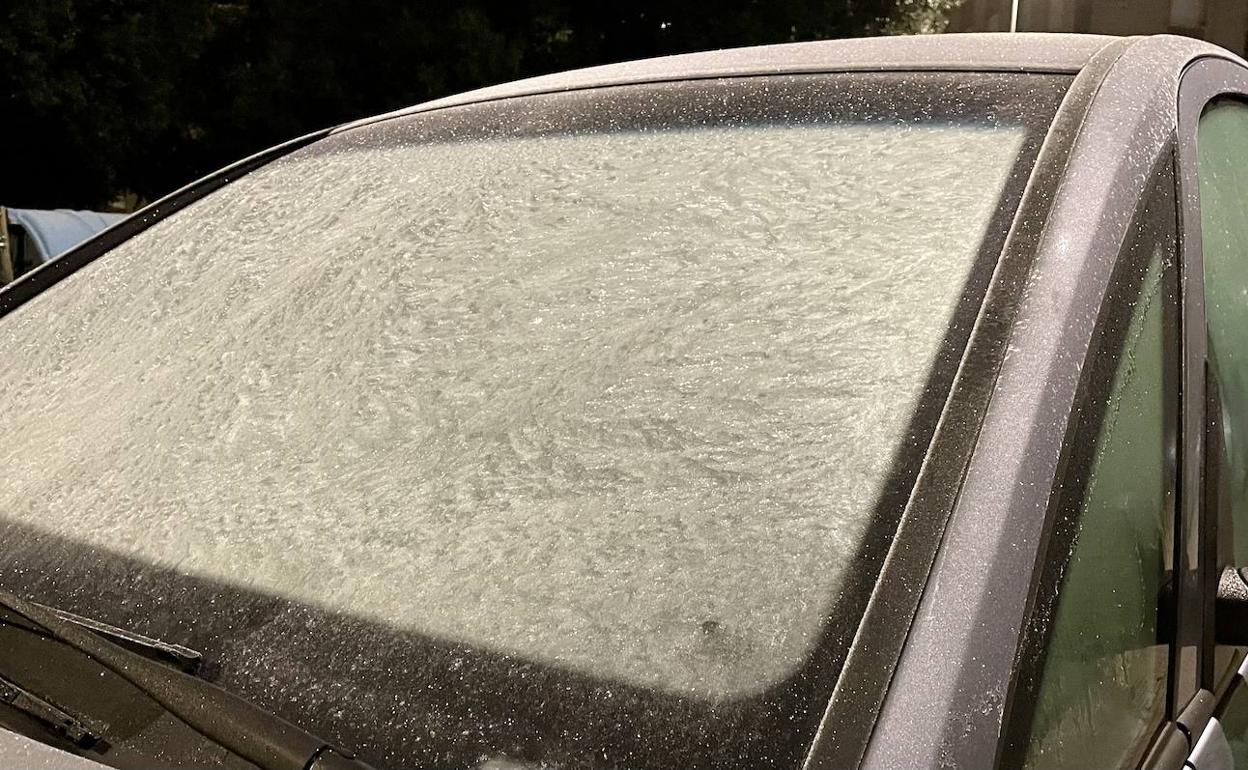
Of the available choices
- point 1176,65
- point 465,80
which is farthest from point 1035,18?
point 1176,65

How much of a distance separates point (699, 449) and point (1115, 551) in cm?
36

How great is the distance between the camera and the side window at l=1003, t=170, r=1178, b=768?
36.9 inches

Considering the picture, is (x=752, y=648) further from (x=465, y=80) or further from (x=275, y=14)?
(x=275, y=14)

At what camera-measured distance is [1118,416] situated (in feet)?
3.57

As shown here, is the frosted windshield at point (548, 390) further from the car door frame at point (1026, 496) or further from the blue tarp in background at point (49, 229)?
the blue tarp in background at point (49, 229)

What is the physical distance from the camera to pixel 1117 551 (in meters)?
1.08

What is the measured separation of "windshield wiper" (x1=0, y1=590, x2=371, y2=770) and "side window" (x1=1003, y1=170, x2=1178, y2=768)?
19.2 inches

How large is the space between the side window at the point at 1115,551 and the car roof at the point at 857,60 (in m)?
0.26

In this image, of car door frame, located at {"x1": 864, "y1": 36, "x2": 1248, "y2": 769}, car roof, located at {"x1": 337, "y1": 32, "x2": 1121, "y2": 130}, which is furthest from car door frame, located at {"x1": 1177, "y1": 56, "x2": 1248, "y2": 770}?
car roof, located at {"x1": 337, "y1": 32, "x2": 1121, "y2": 130}

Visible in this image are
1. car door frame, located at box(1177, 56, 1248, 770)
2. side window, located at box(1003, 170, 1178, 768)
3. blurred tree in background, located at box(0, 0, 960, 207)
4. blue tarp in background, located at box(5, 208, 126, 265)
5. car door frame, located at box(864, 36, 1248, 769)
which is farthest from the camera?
blurred tree in background, located at box(0, 0, 960, 207)

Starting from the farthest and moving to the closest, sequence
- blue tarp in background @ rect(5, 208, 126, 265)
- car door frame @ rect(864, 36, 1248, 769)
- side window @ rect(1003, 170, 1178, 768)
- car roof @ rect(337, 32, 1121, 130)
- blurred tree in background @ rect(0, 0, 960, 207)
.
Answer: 1. blurred tree in background @ rect(0, 0, 960, 207)
2. blue tarp in background @ rect(5, 208, 126, 265)
3. car roof @ rect(337, 32, 1121, 130)
4. side window @ rect(1003, 170, 1178, 768)
5. car door frame @ rect(864, 36, 1248, 769)

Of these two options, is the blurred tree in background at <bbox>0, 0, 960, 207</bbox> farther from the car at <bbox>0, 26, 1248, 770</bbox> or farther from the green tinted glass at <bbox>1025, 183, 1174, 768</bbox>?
the green tinted glass at <bbox>1025, 183, 1174, 768</bbox>

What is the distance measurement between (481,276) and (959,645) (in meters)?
0.73

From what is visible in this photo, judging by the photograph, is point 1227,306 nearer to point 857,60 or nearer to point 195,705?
point 857,60
